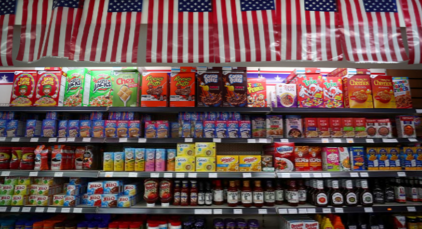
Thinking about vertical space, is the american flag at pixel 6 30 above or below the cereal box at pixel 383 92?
above

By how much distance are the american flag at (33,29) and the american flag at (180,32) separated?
1306mm

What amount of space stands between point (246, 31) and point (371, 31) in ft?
4.84

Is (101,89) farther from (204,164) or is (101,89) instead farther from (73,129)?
(204,164)

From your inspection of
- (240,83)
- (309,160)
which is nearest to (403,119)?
(309,160)

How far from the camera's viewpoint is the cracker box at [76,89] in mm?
3787

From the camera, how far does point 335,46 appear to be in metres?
2.76

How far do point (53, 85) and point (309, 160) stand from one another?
4.22 metres

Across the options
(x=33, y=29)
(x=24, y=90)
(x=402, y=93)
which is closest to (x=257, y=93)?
(x=402, y=93)

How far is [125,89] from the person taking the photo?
378 cm

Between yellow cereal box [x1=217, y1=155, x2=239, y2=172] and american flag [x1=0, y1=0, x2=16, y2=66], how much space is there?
3.02 m

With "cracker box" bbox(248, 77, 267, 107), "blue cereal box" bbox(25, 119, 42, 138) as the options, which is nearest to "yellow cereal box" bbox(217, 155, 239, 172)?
"cracker box" bbox(248, 77, 267, 107)

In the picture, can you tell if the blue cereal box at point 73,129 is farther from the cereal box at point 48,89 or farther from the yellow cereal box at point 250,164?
the yellow cereal box at point 250,164

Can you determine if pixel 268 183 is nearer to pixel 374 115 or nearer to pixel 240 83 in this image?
pixel 240 83

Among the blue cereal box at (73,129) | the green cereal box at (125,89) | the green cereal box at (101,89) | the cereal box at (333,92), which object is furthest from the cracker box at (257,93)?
the blue cereal box at (73,129)
